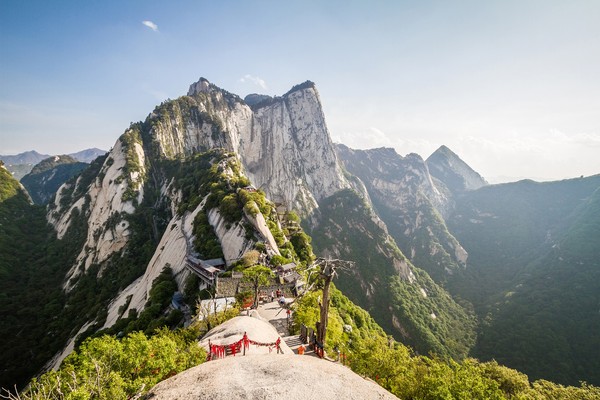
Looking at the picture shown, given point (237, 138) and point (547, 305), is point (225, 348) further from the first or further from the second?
point (237, 138)

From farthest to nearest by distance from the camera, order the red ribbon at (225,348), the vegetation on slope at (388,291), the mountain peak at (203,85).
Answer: the mountain peak at (203,85) < the vegetation on slope at (388,291) < the red ribbon at (225,348)

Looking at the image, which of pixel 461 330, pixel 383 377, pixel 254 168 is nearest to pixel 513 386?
pixel 383 377

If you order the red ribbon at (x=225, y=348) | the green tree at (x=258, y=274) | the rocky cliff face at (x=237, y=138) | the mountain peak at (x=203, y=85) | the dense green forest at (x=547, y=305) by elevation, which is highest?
the mountain peak at (x=203, y=85)

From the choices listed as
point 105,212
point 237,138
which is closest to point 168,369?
point 105,212

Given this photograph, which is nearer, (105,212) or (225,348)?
(225,348)

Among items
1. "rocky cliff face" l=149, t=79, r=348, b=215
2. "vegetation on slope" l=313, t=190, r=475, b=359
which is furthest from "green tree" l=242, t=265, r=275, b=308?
"rocky cliff face" l=149, t=79, r=348, b=215

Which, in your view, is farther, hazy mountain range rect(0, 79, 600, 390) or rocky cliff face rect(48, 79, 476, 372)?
hazy mountain range rect(0, 79, 600, 390)

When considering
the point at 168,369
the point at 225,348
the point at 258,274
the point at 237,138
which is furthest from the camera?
the point at 237,138

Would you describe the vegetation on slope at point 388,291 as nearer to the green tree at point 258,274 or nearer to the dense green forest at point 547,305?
the dense green forest at point 547,305

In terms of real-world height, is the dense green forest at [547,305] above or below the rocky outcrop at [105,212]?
below

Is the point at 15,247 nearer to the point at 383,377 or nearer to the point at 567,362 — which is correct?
the point at 383,377

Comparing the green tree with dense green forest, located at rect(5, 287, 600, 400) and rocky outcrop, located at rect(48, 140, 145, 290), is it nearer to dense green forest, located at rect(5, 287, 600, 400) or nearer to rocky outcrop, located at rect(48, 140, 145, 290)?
dense green forest, located at rect(5, 287, 600, 400)

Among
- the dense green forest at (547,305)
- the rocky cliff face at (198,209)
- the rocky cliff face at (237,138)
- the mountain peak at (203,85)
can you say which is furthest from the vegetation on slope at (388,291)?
the mountain peak at (203,85)

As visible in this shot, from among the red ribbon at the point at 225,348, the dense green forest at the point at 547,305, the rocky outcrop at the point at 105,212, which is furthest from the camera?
the dense green forest at the point at 547,305
